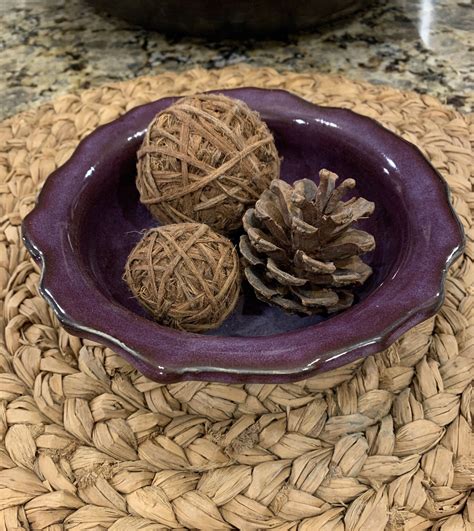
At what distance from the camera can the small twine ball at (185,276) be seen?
44 cm

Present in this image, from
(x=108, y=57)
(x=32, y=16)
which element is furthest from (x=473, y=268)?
(x=32, y=16)

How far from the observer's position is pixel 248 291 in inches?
20.0

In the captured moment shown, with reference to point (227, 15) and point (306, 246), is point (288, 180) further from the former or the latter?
point (227, 15)

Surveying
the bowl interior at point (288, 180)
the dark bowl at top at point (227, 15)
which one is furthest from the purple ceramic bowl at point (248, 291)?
the dark bowl at top at point (227, 15)

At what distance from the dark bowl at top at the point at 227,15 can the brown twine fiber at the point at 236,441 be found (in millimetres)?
441

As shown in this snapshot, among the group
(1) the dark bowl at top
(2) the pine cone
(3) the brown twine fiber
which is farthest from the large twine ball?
(1) the dark bowl at top

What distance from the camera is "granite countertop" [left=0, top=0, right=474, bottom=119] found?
83 cm

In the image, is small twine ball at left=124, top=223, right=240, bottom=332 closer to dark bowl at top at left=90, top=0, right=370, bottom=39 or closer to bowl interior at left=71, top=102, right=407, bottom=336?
bowl interior at left=71, top=102, right=407, bottom=336

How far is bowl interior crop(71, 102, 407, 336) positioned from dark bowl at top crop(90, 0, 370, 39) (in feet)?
0.86

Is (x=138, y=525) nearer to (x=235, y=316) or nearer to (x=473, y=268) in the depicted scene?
(x=235, y=316)

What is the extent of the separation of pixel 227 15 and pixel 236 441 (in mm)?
545

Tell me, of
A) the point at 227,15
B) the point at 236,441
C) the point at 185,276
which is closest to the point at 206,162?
the point at 185,276

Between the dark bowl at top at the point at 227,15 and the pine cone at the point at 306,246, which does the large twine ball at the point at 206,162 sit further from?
the dark bowl at top at the point at 227,15

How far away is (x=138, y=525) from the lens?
0.40 meters
